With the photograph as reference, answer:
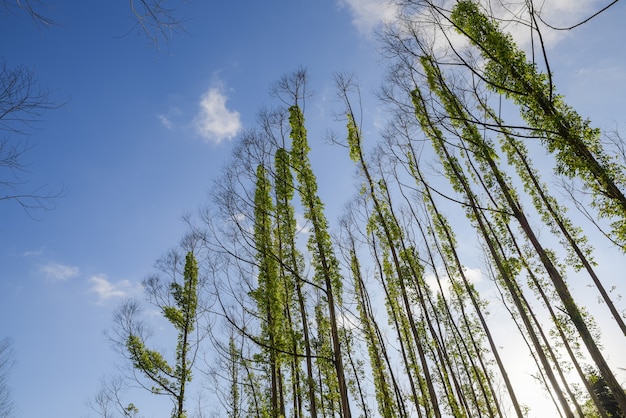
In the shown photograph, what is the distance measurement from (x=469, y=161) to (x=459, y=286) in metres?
5.96

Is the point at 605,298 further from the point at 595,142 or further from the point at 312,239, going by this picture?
the point at 312,239

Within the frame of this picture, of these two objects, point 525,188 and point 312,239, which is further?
point 525,188

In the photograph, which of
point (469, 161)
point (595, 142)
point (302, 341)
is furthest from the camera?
point (469, 161)

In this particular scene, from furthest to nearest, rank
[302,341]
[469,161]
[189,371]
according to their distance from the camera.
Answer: [189,371]
[469,161]
[302,341]

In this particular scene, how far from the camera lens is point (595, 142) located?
731cm

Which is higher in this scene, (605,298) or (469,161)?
(469,161)

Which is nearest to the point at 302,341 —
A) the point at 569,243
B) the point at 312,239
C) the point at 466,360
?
the point at 312,239

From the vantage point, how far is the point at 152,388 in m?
12.7

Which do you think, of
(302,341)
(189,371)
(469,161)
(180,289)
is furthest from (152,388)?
(469,161)

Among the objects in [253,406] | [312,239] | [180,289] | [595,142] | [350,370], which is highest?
[180,289]

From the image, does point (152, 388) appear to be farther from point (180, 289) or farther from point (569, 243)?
point (569, 243)

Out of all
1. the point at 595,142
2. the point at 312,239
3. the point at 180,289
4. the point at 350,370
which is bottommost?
the point at 350,370

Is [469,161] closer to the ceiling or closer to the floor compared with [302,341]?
closer to the ceiling

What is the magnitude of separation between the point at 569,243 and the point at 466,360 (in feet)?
24.2
